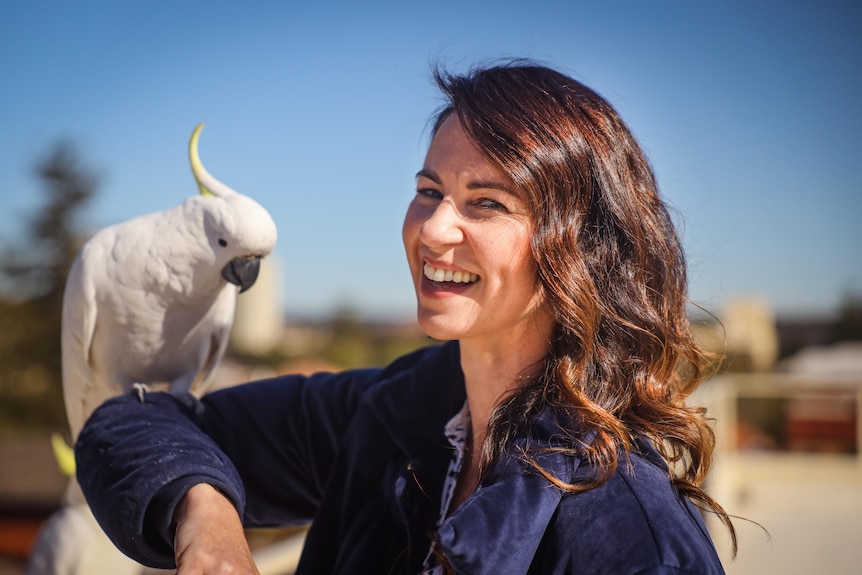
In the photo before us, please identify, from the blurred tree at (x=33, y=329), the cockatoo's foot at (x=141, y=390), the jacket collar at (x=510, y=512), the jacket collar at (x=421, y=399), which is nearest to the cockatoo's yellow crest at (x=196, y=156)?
the cockatoo's foot at (x=141, y=390)

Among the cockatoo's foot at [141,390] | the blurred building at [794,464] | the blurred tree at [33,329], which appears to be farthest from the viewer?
the blurred tree at [33,329]

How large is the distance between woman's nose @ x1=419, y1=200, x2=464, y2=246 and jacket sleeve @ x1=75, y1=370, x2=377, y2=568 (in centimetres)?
47

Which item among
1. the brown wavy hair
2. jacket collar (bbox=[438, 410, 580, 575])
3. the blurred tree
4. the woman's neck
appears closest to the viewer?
jacket collar (bbox=[438, 410, 580, 575])

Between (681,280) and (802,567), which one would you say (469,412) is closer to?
(681,280)

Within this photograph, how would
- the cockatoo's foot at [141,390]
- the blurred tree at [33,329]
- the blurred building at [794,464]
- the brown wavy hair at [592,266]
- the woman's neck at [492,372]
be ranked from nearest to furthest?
1. the brown wavy hair at [592,266]
2. the woman's neck at [492,372]
3. the cockatoo's foot at [141,390]
4. the blurred building at [794,464]
5. the blurred tree at [33,329]

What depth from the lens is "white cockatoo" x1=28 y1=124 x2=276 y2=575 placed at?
140 cm

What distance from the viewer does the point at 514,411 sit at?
3.77ft

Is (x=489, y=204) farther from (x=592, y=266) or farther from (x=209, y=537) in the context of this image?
(x=209, y=537)

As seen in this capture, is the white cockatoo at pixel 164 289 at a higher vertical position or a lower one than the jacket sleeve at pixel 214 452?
higher

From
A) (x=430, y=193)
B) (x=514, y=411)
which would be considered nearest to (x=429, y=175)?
(x=430, y=193)

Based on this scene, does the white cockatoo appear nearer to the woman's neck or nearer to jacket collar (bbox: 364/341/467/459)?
jacket collar (bbox: 364/341/467/459)

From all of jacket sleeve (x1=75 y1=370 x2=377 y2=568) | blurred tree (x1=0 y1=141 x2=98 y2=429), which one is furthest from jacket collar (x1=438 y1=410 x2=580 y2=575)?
blurred tree (x1=0 y1=141 x2=98 y2=429)

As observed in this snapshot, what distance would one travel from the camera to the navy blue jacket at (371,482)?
958mm

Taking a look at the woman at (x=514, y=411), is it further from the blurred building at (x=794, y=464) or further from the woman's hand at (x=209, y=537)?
the blurred building at (x=794, y=464)
